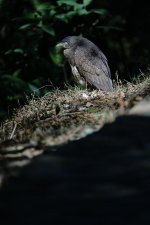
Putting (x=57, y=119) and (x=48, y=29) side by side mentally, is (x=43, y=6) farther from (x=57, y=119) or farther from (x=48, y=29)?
(x=57, y=119)

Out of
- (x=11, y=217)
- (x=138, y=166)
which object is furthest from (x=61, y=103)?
(x=11, y=217)

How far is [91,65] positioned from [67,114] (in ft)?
13.8

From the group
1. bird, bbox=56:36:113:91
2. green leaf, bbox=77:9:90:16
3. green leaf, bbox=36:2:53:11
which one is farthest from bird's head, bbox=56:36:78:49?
green leaf, bbox=36:2:53:11

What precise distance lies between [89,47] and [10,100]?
152 centimetres

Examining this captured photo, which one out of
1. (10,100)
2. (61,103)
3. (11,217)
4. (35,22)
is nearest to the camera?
(11,217)

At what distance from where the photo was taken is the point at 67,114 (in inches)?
245

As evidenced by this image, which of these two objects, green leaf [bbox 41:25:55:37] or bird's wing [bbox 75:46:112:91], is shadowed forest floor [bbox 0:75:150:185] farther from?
green leaf [bbox 41:25:55:37]

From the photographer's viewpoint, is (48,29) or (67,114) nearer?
(67,114)

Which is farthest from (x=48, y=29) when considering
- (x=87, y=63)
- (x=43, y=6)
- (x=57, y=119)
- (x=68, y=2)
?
(x=57, y=119)

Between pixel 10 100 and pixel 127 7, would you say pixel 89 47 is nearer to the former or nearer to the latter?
pixel 10 100

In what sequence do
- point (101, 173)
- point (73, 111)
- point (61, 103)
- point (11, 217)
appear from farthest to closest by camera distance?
point (61, 103) < point (73, 111) < point (101, 173) < point (11, 217)

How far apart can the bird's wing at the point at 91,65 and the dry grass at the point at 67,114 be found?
2019 mm

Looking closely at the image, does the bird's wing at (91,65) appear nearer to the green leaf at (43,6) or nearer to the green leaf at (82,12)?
the green leaf at (82,12)

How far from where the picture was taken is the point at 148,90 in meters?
6.43
